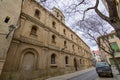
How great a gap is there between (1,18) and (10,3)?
1.94m

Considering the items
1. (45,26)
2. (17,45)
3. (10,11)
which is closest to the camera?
(10,11)

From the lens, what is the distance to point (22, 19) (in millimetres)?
10031

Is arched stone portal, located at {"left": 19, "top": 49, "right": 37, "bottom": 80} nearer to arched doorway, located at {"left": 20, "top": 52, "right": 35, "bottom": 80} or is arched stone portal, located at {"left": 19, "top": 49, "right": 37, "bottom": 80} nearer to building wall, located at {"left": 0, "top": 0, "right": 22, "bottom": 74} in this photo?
arched doorway, located at {"left": 20, "top": 52, "right": 35, "bottom": 80}

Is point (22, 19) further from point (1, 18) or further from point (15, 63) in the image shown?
point (15, 63)

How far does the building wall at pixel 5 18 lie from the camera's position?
264 inches

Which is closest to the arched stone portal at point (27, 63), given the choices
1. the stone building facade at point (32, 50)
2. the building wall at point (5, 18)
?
the stone building facade at point (32, 50)

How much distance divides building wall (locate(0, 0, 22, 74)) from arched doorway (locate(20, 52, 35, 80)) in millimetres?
2462

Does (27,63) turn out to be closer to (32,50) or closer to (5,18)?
(32,50)

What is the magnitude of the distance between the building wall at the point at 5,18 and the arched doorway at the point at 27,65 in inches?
96.9

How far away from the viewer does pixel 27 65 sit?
9242 millimetres

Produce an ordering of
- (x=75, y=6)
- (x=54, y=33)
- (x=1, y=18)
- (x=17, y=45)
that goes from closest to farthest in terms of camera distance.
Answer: (x=75, y=6), (x=1, y=18), (x=17, y=45), (x=54, y=33)

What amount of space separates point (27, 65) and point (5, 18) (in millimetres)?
5069

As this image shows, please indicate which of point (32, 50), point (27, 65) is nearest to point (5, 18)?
point (32, 50)

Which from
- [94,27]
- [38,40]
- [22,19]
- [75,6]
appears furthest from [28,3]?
[94,27]
